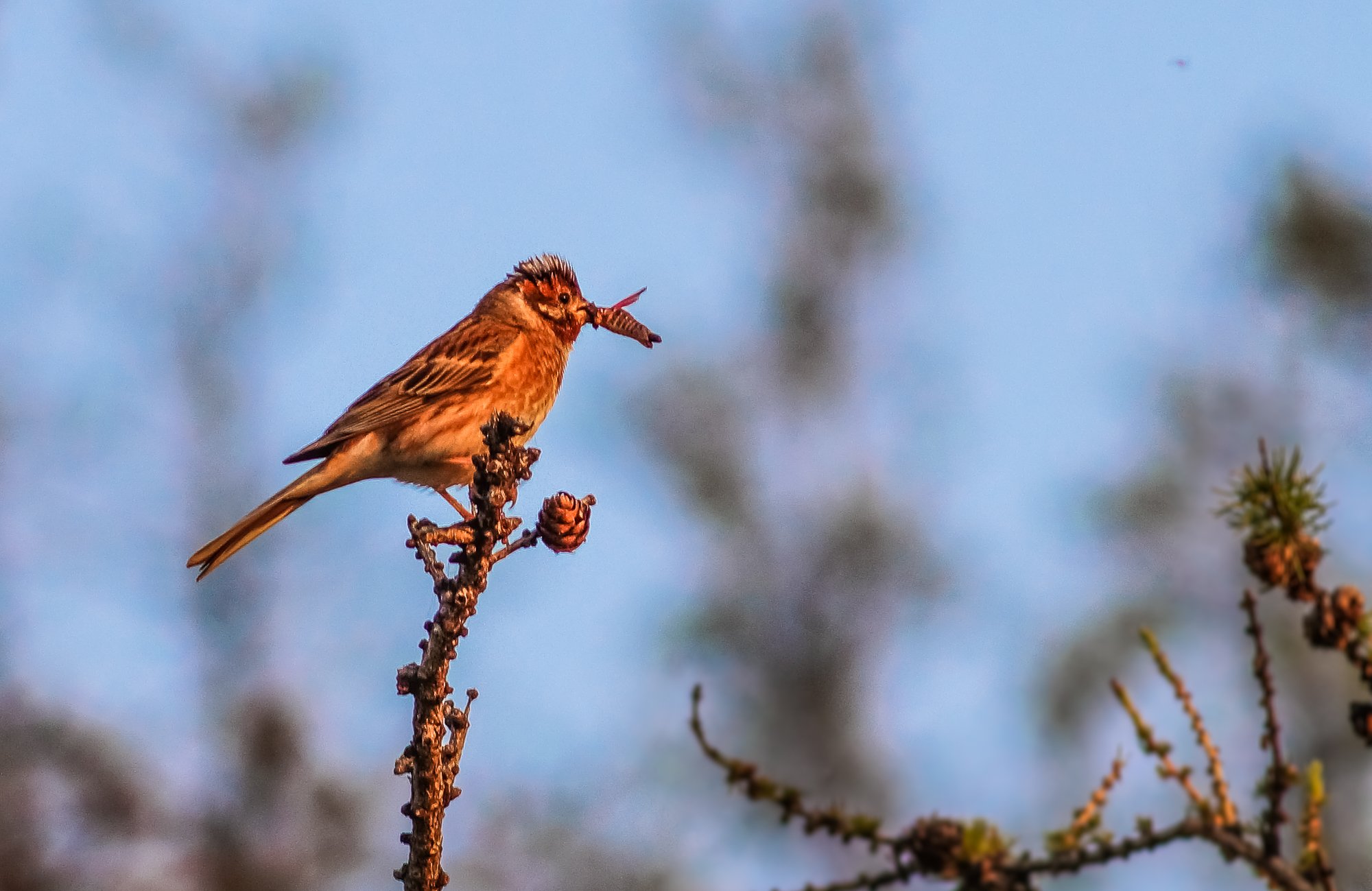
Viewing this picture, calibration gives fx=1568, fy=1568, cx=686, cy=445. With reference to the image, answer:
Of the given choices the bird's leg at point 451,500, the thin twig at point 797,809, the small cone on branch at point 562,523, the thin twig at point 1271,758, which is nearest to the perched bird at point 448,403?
the bird's leg at point 451,500

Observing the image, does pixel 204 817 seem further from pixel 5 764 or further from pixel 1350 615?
pixel 1350 615

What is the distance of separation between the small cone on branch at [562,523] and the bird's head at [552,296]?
3.54 m

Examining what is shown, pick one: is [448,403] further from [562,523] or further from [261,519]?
[562,523]

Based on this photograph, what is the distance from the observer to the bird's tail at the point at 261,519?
19.3ft

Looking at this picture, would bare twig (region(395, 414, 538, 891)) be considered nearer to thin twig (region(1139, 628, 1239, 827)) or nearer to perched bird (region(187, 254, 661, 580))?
thin twig (region(1139, 628, 1239, 827))

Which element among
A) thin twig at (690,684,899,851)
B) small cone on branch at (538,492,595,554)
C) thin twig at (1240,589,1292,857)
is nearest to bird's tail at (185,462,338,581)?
small cone on branch at (538,492,595,554)

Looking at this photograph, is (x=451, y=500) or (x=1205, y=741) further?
(x=451, y=500)

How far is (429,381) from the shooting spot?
280 inches

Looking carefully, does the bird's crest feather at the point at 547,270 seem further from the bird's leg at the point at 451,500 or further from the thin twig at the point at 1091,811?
the thin twig at the point at 1091,811

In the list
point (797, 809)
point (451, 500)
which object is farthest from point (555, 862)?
point (797, 809)

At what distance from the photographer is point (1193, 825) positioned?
1611mm

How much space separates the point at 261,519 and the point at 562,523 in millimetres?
2677

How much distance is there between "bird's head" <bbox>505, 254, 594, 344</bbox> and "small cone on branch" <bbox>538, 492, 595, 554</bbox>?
354 cm

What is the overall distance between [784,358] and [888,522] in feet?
6.78
